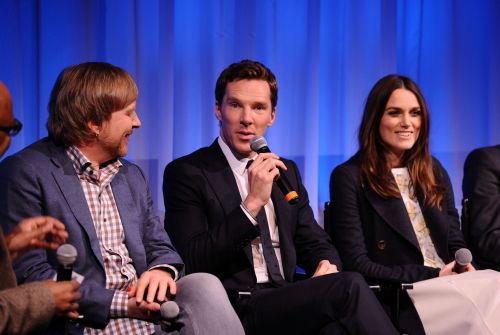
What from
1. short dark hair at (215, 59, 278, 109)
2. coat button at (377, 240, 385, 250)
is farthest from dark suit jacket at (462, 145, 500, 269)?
short dark hair at (215, 59, 278, 109)

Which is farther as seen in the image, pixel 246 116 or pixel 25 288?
pixel 246 116

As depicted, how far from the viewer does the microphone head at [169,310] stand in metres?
2.18

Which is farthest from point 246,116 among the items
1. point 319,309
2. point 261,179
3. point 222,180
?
point 319,309

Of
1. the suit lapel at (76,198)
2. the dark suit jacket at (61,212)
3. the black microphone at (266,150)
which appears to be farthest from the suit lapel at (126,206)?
the black microphone at (266,150)

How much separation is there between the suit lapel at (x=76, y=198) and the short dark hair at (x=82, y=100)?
0.13 meters

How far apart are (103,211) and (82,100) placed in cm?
39

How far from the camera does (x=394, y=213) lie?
3355 mm

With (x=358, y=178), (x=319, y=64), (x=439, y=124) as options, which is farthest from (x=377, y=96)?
(x=439, y=124)

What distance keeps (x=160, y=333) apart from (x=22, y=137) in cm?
158

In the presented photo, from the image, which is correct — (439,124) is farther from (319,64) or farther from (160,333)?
(160,333)

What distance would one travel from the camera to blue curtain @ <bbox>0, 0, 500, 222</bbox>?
12.1 feet

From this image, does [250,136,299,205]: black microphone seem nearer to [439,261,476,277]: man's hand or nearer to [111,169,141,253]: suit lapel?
[111,169,141,253]: suit lapel

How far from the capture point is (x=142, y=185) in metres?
2.72

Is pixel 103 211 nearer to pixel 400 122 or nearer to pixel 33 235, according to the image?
pixel 33 235
